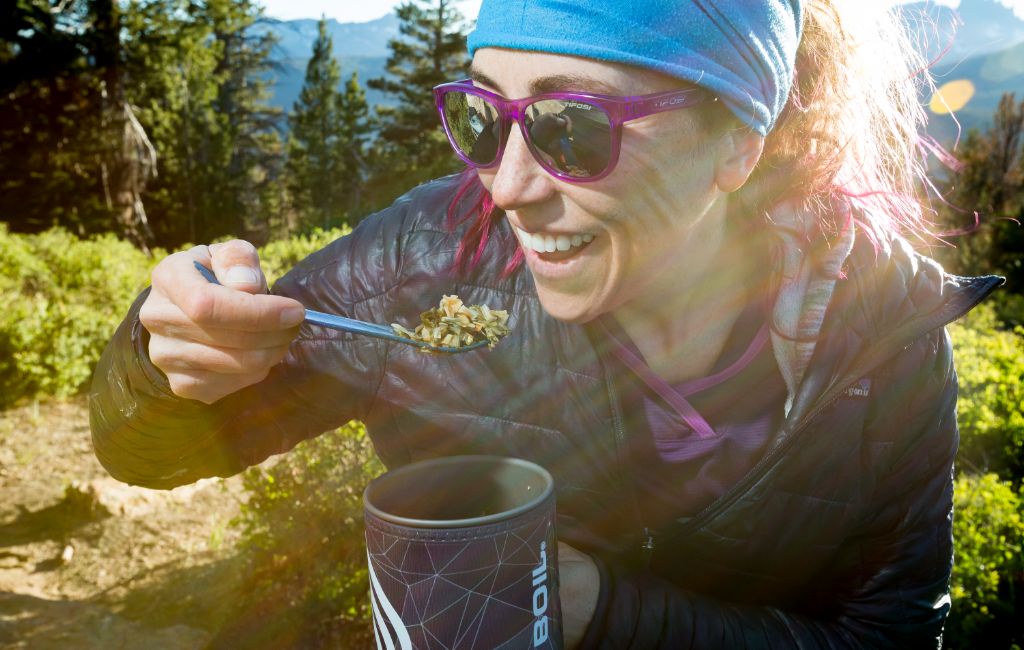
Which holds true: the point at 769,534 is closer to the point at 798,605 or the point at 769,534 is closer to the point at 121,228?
the point at 798,605

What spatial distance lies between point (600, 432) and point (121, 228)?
2233 cm

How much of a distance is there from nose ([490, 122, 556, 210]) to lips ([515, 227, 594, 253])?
83 millimetres

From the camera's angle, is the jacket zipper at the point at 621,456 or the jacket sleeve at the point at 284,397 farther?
the jacket zipper at the point at 621,456

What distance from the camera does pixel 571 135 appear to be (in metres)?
1.38

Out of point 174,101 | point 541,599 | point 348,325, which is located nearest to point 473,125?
point 348,325

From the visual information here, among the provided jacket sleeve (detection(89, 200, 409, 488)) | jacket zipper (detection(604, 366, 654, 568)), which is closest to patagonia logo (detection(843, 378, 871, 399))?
jacket zipper (detection(604, 366, 654, 568))

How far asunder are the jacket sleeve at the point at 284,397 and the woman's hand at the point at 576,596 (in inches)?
27.8

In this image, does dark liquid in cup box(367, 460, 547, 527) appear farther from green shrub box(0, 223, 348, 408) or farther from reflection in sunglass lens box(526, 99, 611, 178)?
green shrub box(0, 223, 348, 408)

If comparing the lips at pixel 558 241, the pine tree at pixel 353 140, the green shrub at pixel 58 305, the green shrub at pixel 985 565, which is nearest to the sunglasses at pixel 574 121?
the lips at pixel 558 241

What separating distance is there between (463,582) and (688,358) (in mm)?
1073

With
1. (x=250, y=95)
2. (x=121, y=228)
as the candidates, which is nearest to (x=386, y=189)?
(x=250, y=95)

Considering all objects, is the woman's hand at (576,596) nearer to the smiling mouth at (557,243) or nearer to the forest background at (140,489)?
the smiling mouth at (557,243)

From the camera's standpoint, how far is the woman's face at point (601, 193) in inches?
54.3

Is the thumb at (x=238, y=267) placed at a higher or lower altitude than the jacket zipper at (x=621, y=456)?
higher
